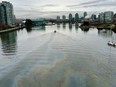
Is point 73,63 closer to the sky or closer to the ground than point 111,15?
closer to the ground

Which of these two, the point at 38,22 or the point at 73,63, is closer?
the point at 73,63

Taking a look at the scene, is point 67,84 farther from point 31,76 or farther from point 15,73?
point 15,73

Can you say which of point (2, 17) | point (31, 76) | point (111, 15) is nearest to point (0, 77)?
point (31, 76)

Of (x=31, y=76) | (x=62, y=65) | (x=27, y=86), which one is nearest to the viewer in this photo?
(x=27, y=86)

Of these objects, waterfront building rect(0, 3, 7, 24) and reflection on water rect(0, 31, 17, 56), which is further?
waterfront building rect(0, 3, 7, 24)

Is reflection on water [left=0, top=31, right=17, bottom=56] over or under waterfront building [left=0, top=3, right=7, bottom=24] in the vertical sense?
under

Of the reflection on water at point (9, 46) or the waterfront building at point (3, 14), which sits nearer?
the reflection on water at point (9, 46)

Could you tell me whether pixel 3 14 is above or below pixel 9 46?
above

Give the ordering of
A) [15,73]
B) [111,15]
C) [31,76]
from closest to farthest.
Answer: [31,76], [15,73], [111,15]

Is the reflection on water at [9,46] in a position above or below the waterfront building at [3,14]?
below

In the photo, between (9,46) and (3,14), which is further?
(3,14)
